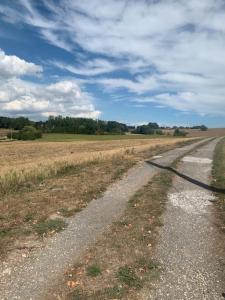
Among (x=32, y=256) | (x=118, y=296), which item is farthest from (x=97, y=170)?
(x=118, y=296)

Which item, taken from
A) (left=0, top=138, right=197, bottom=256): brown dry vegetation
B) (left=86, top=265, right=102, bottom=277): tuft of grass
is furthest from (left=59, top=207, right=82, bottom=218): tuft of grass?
(left=86, top=265, right=102, bottom=277): tuft of grass

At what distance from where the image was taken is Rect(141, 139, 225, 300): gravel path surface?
5926mm

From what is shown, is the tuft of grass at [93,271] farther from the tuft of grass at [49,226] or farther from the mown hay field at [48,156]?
the mown hay field at [48,156]

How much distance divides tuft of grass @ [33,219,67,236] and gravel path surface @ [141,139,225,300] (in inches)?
98.1

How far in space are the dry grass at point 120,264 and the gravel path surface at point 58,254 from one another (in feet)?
0.83

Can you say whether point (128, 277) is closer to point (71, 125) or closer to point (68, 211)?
point (68, 211)

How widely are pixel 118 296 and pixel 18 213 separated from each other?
214 inches

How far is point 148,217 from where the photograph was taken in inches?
403

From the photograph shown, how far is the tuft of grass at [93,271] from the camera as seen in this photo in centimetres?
642

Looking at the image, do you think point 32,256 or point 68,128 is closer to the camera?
point 32,256

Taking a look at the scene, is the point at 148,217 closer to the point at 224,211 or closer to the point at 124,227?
the point at 124,227

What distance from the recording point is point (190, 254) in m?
7.51

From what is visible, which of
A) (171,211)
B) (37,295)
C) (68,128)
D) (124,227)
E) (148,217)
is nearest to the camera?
(37,295)

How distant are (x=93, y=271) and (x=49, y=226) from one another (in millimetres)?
2897
